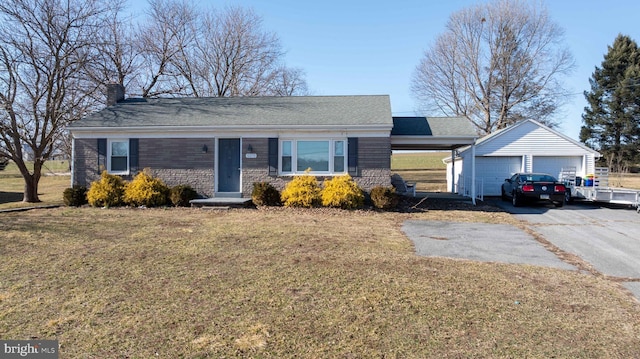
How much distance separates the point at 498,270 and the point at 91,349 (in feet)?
17.8

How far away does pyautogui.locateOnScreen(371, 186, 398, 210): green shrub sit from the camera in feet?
41.5

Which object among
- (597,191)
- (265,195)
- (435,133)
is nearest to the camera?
(265,195)

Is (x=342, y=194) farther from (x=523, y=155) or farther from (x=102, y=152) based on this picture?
(x=523, y=155)

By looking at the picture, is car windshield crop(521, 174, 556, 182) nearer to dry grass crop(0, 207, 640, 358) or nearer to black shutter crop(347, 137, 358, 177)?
black shutter crop(347, 137, 358, 177)

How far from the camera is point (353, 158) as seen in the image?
13.6m

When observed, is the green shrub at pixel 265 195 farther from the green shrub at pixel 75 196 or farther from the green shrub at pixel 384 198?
the green shrub at pixel 75 196

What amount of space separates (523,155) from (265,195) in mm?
13928

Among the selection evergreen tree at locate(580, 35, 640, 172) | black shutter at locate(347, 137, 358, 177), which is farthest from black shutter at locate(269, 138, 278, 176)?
evergreen tree at locate(580, 35, 640, 172)

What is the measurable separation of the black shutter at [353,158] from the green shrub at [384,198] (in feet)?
3.70

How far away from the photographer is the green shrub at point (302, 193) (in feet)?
42.2

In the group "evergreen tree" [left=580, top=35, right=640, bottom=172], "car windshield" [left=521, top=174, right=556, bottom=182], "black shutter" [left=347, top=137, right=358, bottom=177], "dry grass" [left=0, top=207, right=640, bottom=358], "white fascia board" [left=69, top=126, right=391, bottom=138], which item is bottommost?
"dry grass" [left=0, top=207, right=640, bottom=358]

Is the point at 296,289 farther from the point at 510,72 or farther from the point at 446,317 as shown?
the point at 510,72

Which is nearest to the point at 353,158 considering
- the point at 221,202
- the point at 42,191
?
the point at 221,202

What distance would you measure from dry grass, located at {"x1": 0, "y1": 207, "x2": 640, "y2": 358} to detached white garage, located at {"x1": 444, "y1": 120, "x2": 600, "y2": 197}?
13856 mm
